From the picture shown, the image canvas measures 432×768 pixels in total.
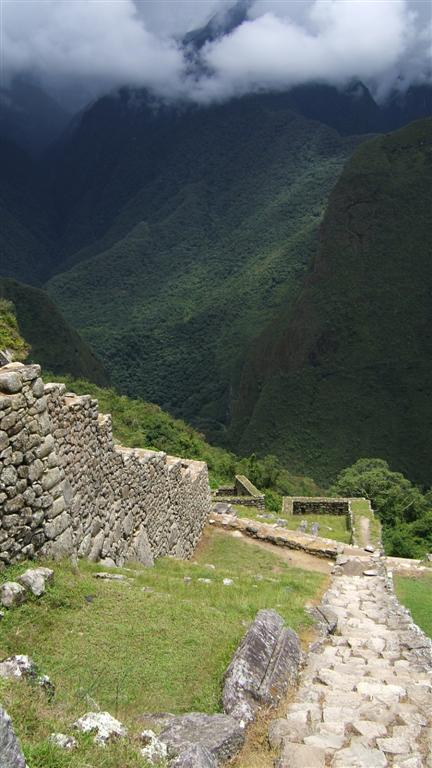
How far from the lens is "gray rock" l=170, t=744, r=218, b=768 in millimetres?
4238

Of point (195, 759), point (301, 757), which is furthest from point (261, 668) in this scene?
point (195, 759)

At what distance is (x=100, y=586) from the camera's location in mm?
7262

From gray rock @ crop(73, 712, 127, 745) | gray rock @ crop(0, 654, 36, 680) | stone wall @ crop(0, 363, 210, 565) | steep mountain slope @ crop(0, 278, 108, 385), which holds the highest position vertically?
steep mountain slope @ crop(0, 278, 108, 385)

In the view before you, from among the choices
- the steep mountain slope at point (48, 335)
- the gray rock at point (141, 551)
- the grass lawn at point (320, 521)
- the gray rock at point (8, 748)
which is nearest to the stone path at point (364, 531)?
the grass lawn at point (320, 521)

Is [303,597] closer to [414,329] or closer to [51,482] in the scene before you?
[51,482]

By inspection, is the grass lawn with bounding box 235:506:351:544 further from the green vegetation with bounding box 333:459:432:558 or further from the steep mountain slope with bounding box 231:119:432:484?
the steep mountain slope with bounding box 231:119:432:484

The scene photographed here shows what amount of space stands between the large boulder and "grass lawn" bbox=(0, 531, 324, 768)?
0.62ft

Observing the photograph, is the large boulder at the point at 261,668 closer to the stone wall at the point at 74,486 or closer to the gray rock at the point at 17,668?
the gray rock at the point at 17,668

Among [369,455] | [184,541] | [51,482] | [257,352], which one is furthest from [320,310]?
[51,482]

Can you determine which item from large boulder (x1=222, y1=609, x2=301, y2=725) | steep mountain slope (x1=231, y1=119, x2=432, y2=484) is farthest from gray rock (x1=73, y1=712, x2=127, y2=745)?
steep mountain slope (x1=231, y1=119, x2=432, y2=484)

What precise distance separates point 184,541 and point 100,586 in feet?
26.4

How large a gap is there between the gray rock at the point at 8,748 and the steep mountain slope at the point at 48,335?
212 ft

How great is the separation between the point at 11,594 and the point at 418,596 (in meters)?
10.0

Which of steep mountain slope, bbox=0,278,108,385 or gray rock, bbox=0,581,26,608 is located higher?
steep mountain slope, bbox=0,278,108,385
